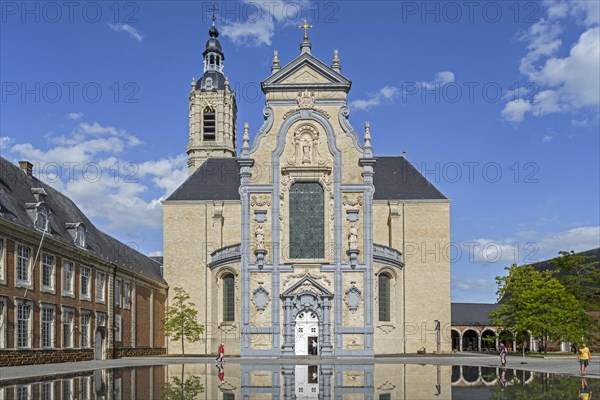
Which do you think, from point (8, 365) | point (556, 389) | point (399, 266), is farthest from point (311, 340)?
point (556, 389)

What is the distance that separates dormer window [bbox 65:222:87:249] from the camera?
44.9m

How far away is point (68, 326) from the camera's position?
141 feet

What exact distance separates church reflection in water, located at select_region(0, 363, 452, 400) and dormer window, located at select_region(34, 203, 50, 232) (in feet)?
38.6

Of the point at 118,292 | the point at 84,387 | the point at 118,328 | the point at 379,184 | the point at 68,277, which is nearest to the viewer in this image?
the point at 84,387

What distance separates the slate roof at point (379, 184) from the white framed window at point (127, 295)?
903 centimetres

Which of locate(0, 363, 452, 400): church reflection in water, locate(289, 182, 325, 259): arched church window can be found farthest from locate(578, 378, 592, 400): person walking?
locate(289, 182, 325, 259): arched church window

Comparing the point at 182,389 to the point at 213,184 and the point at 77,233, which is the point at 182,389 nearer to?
the point at 77,233

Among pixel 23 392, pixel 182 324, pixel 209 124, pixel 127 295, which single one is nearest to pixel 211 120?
pixel 209 124

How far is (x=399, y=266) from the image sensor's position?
184ft

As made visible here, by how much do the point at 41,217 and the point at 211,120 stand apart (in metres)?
49.9

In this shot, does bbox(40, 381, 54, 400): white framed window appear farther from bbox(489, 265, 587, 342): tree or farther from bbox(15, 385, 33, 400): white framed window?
bbox(489, 265, 587, 342): tree

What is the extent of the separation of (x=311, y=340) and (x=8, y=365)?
20081 mm

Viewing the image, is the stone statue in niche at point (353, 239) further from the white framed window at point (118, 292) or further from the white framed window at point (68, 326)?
the white framed window at point (68, 326)

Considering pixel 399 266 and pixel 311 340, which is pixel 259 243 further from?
pixel 399 266
